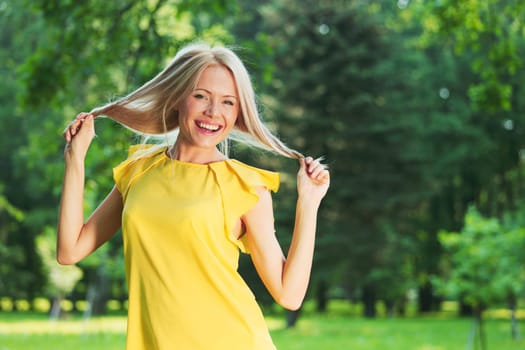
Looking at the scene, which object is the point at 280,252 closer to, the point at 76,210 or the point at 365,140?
the point at 76,210

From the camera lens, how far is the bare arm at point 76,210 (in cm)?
251

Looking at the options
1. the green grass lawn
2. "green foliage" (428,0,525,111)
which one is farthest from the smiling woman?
the green grass lawn

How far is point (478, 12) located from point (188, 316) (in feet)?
26.2

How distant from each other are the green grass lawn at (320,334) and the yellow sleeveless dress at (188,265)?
15694mm

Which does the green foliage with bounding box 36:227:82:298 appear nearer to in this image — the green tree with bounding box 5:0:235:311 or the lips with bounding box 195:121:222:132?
the green tree with bounding box 5:0:235:311

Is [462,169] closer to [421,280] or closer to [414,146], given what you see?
[414,146]

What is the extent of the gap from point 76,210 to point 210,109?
0.49 m

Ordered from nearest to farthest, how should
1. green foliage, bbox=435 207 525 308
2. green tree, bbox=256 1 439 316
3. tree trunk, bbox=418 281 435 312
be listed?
green foliage, bbox=435 207 525 308 → green tree, bbox=256 1 439 316 → tree trunk, bbox=418 281 435 312

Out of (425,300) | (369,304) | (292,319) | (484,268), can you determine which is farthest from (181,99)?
(425,300)

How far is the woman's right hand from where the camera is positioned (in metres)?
2.52

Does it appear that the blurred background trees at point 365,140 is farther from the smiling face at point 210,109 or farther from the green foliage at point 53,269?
the smiling face at point 210,109

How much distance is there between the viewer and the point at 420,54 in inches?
1200

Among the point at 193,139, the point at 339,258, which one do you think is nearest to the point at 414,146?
the point at 339,258

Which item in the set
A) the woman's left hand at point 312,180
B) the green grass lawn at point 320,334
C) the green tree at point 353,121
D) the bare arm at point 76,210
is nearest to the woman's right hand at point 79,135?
the bare arm at point 76,210
